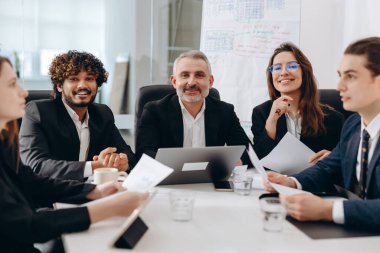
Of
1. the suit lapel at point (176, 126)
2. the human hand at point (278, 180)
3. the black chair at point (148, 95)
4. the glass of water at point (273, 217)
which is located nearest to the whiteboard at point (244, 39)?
the black chair at point (148, 95)

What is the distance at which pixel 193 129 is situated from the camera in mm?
2461

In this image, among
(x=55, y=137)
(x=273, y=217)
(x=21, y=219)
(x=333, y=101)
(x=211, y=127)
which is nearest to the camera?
(x=21, y=219)

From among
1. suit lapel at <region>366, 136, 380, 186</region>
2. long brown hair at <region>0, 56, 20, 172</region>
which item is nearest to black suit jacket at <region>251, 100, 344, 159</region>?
suit lapel at <region>366, 136, 380, 186</region>

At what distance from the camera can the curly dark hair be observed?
2389mm

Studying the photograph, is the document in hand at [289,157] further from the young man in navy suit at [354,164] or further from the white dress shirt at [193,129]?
the white dress shirt at [193,129]

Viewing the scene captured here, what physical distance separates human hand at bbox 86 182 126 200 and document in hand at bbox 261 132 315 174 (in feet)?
2.31

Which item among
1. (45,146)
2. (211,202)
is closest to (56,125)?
(45,146)

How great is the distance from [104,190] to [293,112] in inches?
56.7

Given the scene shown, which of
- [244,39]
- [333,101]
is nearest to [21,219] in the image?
[333,101]

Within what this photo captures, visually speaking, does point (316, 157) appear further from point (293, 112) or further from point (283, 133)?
point (293, 112)

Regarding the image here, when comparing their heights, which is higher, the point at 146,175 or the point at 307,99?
the point at 307,99

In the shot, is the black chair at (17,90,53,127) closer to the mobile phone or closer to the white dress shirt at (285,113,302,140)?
the mobile phone

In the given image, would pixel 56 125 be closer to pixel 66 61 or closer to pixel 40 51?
pixel 66 61

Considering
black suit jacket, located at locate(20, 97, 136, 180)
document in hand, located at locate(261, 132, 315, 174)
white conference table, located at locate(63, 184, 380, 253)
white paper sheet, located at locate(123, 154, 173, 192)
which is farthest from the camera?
black suit jacket, located at locate(20, 97, 136, 180)
